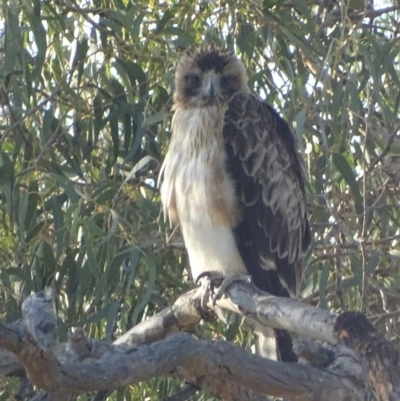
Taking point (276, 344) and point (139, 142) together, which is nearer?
point (276, 344)

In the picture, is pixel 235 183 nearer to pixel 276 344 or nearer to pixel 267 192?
pixel 267 192

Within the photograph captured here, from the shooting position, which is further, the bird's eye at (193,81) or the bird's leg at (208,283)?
the bird's eye at (193,81)

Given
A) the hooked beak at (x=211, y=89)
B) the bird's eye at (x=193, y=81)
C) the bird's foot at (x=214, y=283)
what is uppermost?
the bird's eye at (x=193, y=81)

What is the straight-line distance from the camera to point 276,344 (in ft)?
10.5

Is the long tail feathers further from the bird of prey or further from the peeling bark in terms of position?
the peeling bark

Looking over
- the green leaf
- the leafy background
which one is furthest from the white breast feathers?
the green leaf

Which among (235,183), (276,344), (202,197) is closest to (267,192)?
(235,183)

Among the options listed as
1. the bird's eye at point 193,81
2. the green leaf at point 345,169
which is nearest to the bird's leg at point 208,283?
the green leaf at point 345,169

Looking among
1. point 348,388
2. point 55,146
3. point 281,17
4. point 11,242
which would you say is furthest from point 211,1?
point 348,388

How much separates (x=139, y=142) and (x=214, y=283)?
A: 1.82 ft

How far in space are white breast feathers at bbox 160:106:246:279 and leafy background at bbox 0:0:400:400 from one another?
110 millimetres

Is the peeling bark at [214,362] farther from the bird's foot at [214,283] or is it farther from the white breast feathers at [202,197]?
the white breast feathers at [202,197]

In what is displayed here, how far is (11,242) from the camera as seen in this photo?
3.33 meters

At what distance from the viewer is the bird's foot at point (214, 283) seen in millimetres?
3008
